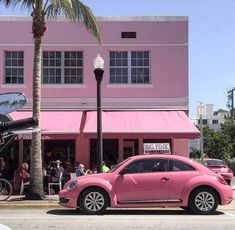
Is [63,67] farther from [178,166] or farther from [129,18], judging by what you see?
[178,166]

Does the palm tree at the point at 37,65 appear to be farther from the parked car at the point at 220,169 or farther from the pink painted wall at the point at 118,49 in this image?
the parked car at the point at 220,169

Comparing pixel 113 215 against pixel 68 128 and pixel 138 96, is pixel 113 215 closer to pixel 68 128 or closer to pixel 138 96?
pixel 68 128

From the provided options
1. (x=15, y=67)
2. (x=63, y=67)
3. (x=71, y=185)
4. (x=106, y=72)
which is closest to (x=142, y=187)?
(x=71, y=185)

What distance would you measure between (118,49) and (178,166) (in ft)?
34.3

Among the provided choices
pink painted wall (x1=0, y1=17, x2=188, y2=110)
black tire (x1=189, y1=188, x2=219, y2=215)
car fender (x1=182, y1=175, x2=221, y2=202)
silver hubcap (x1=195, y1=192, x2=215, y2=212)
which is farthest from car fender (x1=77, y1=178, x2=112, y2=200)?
pink painted wall (x1=0, y1=17, x2=188, y2=110)

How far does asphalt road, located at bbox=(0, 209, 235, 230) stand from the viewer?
36.4ft

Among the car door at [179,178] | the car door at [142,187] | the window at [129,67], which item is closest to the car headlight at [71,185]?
the car door at [142,187]

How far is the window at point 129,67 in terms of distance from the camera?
23438 millimetres

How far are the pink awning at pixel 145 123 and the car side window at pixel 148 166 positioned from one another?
6379 mm

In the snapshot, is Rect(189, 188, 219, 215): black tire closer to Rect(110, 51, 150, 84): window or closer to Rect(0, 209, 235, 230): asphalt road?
Rect(0, 209, 235, 230): asphalt road

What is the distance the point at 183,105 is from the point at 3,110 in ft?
60.0

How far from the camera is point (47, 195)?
18875 mm

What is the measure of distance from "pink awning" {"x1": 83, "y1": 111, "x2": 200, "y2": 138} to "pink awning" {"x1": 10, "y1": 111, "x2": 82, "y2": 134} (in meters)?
0.44

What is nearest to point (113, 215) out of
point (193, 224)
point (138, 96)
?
point (193, 224)
